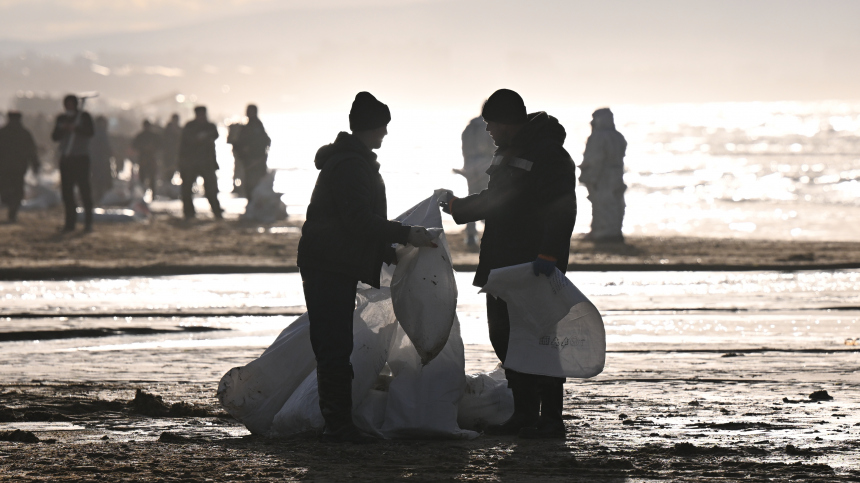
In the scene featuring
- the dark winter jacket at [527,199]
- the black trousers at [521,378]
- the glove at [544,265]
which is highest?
the dark winter jacket at [527,199]

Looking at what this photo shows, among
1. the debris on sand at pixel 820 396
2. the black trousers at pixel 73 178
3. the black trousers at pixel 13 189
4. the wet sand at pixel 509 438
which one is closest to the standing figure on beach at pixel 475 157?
the black trousers at pixel 73 178

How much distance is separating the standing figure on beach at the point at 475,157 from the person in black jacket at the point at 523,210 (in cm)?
1060

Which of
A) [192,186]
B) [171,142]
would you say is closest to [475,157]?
[192,186]

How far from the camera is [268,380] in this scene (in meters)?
5.70

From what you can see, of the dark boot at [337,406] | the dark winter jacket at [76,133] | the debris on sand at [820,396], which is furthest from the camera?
the dark winter jacket at [76,133]

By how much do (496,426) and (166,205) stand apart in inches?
875

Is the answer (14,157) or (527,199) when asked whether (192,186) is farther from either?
(527,199)

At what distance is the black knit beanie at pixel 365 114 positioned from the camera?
5.45 m

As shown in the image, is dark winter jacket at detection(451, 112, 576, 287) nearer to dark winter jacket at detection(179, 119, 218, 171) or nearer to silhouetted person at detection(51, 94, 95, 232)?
silhouetted person at detection(51, 94, 95, 232)

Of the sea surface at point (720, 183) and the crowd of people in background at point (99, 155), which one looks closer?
the crowd of people in background at point (99, 155)

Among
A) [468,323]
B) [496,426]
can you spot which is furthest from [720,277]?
[496,426]

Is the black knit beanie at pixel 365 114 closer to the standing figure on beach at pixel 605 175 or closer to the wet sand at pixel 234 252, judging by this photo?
the wet sand at pixel 234 252

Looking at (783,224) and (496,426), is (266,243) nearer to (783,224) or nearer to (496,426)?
(496,426)

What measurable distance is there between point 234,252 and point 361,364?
33.6 feet
